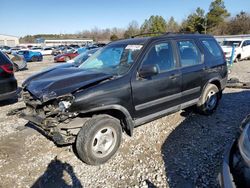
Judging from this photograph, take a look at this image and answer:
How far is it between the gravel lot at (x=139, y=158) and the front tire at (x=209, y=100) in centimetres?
22

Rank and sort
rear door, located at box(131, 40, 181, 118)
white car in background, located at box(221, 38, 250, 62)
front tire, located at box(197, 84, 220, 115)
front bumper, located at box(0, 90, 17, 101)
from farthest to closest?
white car in background, located at box(221, 38, 250, 62)
front bumper, located at box(0, 90, 17, 101)
front tire, located at box(197, 84, 220, 115)
rear door, located at box(131, 40, 181, 118)

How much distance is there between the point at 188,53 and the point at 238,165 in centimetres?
304

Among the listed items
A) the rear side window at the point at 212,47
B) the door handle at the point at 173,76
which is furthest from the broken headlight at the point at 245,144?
the rear side window at the point at 212,47

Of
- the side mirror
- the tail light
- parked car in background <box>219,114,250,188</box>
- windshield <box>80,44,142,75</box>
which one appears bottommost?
parked car in background <box>219,114,250,188</box>

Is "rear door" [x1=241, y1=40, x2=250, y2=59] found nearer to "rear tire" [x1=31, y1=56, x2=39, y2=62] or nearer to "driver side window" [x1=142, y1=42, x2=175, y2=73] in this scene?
"driver side window" [x1=142, y1=42, x2=175, y2=73]

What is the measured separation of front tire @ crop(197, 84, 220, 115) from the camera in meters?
5.16

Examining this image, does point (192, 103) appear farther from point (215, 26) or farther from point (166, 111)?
point (215, 26)

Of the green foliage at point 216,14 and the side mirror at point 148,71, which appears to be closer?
the side mirror at point 148,71

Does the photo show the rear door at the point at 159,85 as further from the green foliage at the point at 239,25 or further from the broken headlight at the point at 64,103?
the green foliage at the point at 239,25

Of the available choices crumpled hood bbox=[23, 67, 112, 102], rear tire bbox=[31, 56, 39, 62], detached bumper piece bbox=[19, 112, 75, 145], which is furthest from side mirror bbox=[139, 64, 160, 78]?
rear tire bbox=[31, 56, 39, 62]

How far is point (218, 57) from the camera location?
5484 millimetres

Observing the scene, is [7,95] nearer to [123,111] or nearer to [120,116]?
[120,116]

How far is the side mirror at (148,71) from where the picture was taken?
3645 millimetres

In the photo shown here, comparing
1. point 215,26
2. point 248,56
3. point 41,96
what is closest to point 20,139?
point 41,96
